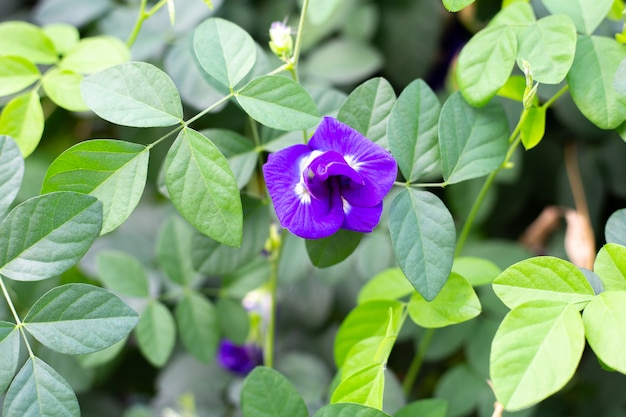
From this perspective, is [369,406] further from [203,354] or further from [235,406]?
[235,406]

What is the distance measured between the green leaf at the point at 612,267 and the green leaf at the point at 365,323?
23 cm

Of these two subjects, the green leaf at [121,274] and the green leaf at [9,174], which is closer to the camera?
the green leaf at [9,174]

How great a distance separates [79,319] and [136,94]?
231 millimetres

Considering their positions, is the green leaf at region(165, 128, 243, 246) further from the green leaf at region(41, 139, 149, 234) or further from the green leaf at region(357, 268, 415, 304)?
the green leaf at region(357, 268, 415, 304)

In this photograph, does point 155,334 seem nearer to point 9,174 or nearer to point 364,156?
point 9,174

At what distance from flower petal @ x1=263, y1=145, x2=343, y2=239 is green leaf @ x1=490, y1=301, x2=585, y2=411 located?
20 cm

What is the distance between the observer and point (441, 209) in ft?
2.10

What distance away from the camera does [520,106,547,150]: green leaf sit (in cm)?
71

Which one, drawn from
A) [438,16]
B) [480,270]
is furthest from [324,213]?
[438,16]

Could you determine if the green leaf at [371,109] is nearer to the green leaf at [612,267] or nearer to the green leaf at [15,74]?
the green leaf at [612,267]

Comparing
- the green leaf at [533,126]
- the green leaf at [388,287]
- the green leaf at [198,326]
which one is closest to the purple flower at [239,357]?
the green leaf at [198,326]

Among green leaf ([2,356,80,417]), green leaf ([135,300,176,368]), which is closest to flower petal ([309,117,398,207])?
green leaf ([2,356,80,417])

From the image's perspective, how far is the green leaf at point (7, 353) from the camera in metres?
0.58

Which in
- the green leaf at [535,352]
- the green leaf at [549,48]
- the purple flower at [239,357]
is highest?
the green leaf at [549,48]
